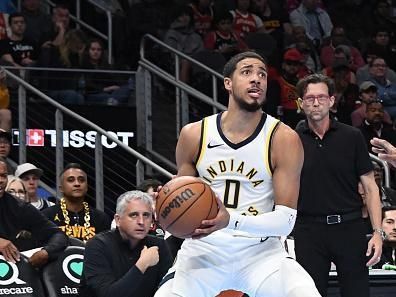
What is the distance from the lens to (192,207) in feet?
20.1

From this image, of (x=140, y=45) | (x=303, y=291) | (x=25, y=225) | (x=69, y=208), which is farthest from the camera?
(x=140, y=45)

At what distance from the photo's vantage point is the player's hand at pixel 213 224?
6.14 m

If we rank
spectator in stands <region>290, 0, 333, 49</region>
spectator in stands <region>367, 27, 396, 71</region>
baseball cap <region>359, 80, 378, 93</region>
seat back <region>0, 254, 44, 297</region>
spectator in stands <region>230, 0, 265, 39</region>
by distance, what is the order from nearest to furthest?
seat back <region>0, 254, 44, 297</region>, baseball cap <region>359, 80, 378, 93</region>, spectator in stands <region>230, 0, 265, 39</region>, spectator in stands <region>367, 27, 396, 71</region>, spectator in stands <region>290, 0, 333, 49</region>

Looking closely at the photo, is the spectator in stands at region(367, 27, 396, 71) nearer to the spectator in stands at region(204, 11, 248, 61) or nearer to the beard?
the spectator in stands at region(204, 11, 248, 61)

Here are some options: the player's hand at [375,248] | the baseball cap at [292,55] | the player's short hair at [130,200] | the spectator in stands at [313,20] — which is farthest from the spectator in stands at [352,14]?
the player's hand at [375,248]

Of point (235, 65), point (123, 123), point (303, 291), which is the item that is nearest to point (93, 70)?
point (123, 123)

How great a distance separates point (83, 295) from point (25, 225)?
3.31ft

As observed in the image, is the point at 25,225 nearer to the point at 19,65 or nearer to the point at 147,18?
the point at 19,65

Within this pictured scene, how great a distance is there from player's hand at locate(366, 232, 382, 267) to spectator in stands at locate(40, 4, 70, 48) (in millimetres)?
6725

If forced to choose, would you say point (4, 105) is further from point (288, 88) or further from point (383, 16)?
point (383, 16)

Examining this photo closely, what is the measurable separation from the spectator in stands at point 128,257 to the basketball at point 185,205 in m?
1.90

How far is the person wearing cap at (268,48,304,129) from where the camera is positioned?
13.3 meters

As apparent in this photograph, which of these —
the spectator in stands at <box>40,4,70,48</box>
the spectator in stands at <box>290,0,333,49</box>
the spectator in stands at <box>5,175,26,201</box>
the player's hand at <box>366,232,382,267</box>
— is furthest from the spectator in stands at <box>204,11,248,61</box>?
the player's hand at <box>366,232,382,267</box>

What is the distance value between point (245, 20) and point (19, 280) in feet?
26.7
